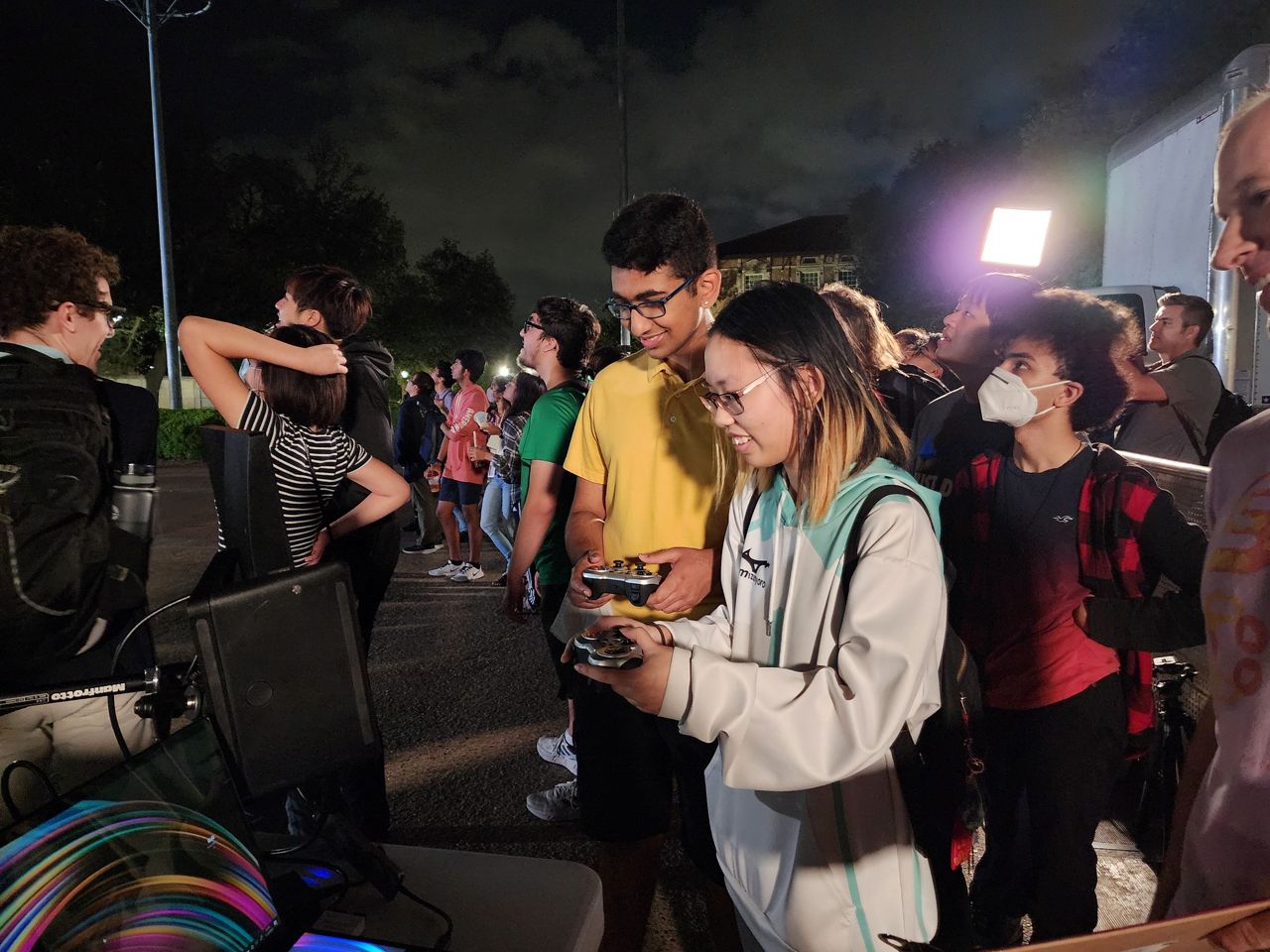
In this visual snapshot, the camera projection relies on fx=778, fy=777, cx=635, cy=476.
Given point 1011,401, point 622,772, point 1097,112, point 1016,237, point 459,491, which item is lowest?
point 622,772

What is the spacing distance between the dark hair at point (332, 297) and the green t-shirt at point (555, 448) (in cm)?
82

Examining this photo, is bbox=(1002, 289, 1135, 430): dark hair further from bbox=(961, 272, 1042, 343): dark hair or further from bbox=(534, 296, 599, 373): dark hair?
bbox=(534, 296, 599, 373): dark hair

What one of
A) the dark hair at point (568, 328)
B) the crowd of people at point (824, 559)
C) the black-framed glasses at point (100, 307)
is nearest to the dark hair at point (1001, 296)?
the crowd of people at point (824, 559)

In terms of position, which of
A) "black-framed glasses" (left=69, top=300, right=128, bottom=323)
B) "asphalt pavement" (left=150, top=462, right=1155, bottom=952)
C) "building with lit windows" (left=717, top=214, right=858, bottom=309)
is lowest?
"asphalt pavement" (left=150, top=462, right=1155, bottom=952)

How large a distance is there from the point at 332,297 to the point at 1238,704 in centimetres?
317

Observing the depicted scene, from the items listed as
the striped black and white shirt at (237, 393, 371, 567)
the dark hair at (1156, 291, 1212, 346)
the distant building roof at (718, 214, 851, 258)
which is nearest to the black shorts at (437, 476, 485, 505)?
the striped black and white shirt at (237, 393, 371, 567)

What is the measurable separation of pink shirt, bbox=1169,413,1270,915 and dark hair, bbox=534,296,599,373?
9.61 feet

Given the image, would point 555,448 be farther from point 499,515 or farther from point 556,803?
point 499,515

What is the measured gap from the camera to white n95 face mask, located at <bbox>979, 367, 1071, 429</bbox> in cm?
237

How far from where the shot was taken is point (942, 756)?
4.71 ft

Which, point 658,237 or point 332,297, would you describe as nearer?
point 658,237

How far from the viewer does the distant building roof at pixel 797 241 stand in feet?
215

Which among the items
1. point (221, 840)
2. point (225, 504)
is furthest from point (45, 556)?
point (221, 840)

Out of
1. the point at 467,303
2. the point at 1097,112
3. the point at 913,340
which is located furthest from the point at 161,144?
the point at 467,303
